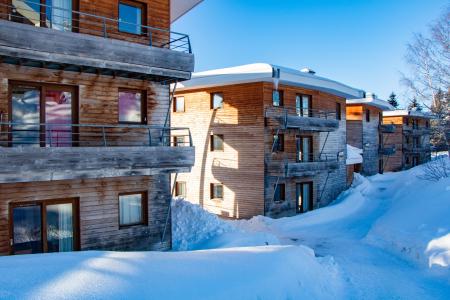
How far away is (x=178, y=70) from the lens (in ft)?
41.9

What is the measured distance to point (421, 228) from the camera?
15.8 metres

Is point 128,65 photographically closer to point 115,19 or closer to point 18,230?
point 115,19

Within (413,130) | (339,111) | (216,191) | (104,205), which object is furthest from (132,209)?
(413,130)

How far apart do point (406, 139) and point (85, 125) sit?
48454 millimetres

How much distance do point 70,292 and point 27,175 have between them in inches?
169

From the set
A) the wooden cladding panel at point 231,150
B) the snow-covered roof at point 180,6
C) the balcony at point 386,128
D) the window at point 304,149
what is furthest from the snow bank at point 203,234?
the balcony at point 386,128

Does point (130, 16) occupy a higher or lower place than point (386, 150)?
higher

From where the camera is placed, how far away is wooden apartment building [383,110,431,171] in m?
47.4

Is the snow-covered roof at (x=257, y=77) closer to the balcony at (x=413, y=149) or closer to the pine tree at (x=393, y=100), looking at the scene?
the balcony at (x=413, y=149)

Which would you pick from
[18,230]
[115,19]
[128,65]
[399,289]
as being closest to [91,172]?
[18,230]

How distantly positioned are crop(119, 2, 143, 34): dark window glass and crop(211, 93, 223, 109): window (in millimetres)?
11048

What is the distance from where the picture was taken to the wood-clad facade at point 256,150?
72.9ft

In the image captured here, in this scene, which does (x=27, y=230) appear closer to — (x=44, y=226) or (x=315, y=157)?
(x=44, y=226)

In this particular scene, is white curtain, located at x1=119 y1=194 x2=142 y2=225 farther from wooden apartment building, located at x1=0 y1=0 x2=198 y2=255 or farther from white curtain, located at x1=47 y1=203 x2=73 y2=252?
white curtain, located at x1=47 y1=203 x2=73 y2=252
